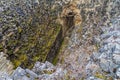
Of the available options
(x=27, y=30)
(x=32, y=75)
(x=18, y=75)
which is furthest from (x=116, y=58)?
(x=27, y=30)

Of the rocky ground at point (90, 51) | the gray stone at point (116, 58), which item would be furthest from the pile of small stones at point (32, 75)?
the gray stone at point (116, 58)

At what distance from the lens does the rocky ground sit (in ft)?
38.5

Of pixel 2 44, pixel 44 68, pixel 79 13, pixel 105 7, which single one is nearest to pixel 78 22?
pixel 79 13

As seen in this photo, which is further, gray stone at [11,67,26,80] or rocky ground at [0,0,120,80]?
gray stone at [11,67,26,80]

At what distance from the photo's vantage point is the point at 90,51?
17.6 metres

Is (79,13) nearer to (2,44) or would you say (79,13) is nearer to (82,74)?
(2,44)

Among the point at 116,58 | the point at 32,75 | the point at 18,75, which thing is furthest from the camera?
the point at 32,75

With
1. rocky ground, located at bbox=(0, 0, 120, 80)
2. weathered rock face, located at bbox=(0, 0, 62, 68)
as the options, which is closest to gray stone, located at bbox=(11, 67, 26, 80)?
rocky ground, located at bbox=(0, 0, 120, 80)

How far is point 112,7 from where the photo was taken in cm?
2159

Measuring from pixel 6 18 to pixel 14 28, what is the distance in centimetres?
91

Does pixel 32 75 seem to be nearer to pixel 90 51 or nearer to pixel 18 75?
pixel 18 75

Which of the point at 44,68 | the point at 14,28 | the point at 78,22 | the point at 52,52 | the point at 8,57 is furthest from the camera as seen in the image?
the point at 78,22

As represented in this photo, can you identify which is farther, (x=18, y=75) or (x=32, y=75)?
(x=32, y=75)

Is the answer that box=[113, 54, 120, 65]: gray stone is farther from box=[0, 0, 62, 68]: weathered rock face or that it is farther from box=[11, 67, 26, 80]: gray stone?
box=[0, 0, 62, 68]: weathered rock face
